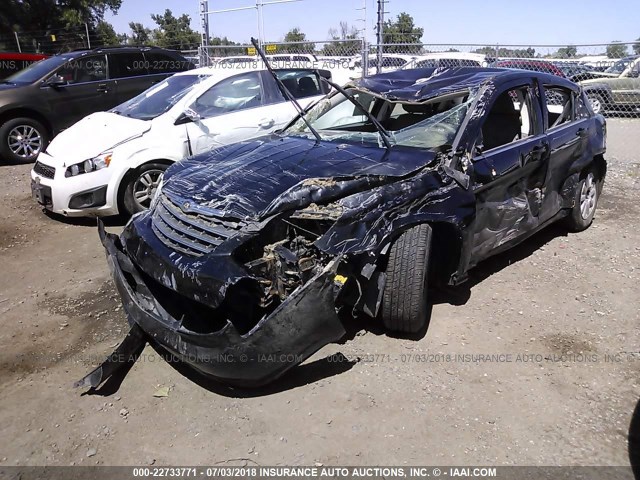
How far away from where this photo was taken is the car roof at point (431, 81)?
4109 mm

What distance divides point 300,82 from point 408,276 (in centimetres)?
483

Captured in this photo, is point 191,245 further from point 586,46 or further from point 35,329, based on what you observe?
point 586,46

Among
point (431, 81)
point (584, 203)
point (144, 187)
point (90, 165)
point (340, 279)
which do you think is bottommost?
point (584, 203)

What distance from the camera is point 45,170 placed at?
5914 mm

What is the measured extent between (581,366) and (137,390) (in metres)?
2.73

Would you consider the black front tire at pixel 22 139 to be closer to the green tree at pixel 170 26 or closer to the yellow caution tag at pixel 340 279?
the yellow caution tag at pixel 340 279

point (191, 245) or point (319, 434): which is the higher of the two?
point (191, 245)

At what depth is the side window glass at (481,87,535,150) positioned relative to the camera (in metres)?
4.04

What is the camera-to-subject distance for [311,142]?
419 cm

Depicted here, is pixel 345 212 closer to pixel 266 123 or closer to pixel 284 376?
pixel 284 376

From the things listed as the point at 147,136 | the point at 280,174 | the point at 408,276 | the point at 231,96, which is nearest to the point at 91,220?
the point at 147,136

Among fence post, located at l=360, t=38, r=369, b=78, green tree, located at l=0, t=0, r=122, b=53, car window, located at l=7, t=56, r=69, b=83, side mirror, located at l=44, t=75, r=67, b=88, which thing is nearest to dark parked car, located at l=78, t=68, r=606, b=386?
side mirror, located at l=44, t=75, r=67, b=88

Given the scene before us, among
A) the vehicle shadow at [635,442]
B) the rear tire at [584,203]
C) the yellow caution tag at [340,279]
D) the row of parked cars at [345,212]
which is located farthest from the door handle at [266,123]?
the vehicle shadow at [635,442]

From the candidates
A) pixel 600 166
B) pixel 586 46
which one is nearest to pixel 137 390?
pixel 600 166
